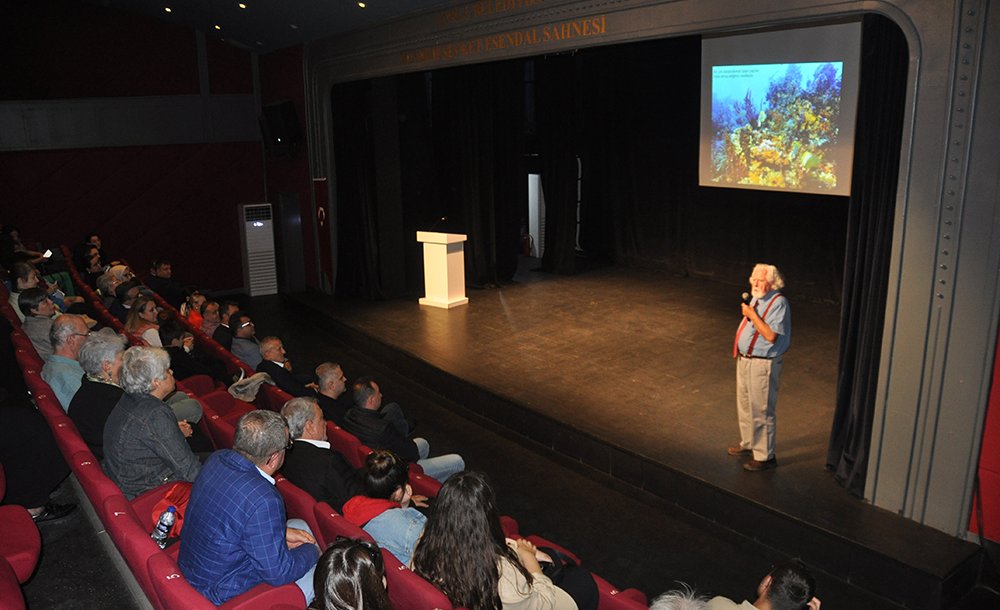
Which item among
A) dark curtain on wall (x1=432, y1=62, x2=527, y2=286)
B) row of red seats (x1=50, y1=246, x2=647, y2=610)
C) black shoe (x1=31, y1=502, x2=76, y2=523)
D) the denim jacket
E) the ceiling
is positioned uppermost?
the ceiling

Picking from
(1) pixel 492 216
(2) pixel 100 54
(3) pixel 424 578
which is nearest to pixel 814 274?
(1) pixel 492 216

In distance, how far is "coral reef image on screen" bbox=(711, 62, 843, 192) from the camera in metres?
5.38

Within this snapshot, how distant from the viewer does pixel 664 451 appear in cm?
520

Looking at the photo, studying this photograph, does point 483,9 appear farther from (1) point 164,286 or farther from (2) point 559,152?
(1) point 164,286

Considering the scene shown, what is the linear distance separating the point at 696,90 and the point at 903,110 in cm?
647

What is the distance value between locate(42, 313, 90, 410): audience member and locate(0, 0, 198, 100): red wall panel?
7709 millimetres

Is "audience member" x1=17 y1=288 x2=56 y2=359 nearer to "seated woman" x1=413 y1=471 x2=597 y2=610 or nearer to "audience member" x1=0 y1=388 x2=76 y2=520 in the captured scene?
"audience member" x1=0 y1=388 x2=76 y2=520

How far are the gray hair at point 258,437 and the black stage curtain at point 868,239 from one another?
135 inches

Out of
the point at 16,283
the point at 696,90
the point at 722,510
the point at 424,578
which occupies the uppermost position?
the point at 696,90

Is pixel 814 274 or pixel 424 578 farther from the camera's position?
pixel 814 274

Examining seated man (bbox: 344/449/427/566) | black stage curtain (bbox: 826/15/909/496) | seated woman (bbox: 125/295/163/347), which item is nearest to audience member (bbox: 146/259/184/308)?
seated woman (bbox: 125/295/163/347)

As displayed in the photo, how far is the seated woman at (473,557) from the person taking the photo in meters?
2.63

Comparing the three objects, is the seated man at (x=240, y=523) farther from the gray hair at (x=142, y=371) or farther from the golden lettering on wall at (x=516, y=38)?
the golden lettering on wall at (x=516, y=38)

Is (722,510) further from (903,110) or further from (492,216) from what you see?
(492,216)
